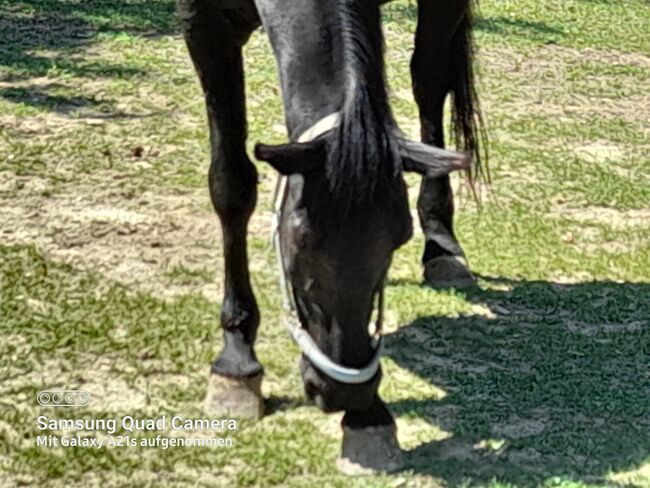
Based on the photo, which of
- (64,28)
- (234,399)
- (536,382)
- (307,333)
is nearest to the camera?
(307,333)

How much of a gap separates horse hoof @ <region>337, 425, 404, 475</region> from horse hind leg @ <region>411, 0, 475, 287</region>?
5.73 feet

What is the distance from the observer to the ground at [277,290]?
379 centimetres

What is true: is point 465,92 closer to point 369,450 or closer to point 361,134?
point 369,450

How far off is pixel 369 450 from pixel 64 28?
6.22 meters

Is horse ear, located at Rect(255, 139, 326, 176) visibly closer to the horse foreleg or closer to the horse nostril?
the horse nostril

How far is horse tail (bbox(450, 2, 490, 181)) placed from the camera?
215 inches

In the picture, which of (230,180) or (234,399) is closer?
(234,399)

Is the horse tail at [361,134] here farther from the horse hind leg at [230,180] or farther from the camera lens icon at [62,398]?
the camera lens icon at [62,398]

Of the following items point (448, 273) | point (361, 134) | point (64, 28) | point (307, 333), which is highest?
point (361, 134)

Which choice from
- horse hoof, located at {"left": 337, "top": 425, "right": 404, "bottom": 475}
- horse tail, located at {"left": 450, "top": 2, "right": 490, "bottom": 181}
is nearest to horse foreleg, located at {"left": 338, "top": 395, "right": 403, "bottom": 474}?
horse hoof, located at {"left": 337, "top": 425, "right": 404, "bottom": 475}

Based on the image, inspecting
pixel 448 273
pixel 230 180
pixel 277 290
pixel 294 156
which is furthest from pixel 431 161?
pixel 448 273

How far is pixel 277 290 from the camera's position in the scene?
16.8ft

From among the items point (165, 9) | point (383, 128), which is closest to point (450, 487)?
point (383, 128)

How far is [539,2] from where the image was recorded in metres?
11.3
